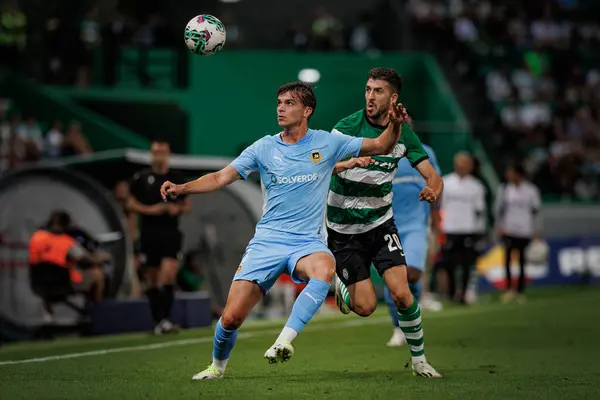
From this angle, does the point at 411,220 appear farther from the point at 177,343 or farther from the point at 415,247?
the point at 177,343

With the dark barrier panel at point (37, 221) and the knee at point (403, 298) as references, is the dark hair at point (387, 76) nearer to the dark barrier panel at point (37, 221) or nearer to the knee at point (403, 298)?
the knee at point (403, 298)

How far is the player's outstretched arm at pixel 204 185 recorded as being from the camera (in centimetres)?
920

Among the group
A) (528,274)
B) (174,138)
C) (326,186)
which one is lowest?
(528,274)

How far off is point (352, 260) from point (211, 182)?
1771 mm

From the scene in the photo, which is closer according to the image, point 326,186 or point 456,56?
point 326,186

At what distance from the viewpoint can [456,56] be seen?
30875 mm

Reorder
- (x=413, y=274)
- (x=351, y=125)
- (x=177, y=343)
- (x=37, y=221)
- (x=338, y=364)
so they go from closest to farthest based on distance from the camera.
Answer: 1. (x=351, y=125)
2. (x=338, y=364)
3. (x=413, y=274)
4. (x=177, y=343)
5. (x=37, y=221)

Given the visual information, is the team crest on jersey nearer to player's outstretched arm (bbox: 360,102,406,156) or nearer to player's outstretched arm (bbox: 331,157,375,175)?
player's outstretched arm (bbox: 331,157,375,175)

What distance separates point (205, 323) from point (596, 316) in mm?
5671

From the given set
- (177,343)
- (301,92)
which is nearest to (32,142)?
(177,343)

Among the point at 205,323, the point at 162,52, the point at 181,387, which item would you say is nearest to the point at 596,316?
the point at 205,323

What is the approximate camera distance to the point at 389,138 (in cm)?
970

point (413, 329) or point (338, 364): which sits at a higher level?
point (413, 329)

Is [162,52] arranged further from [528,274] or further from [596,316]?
[596,316]
